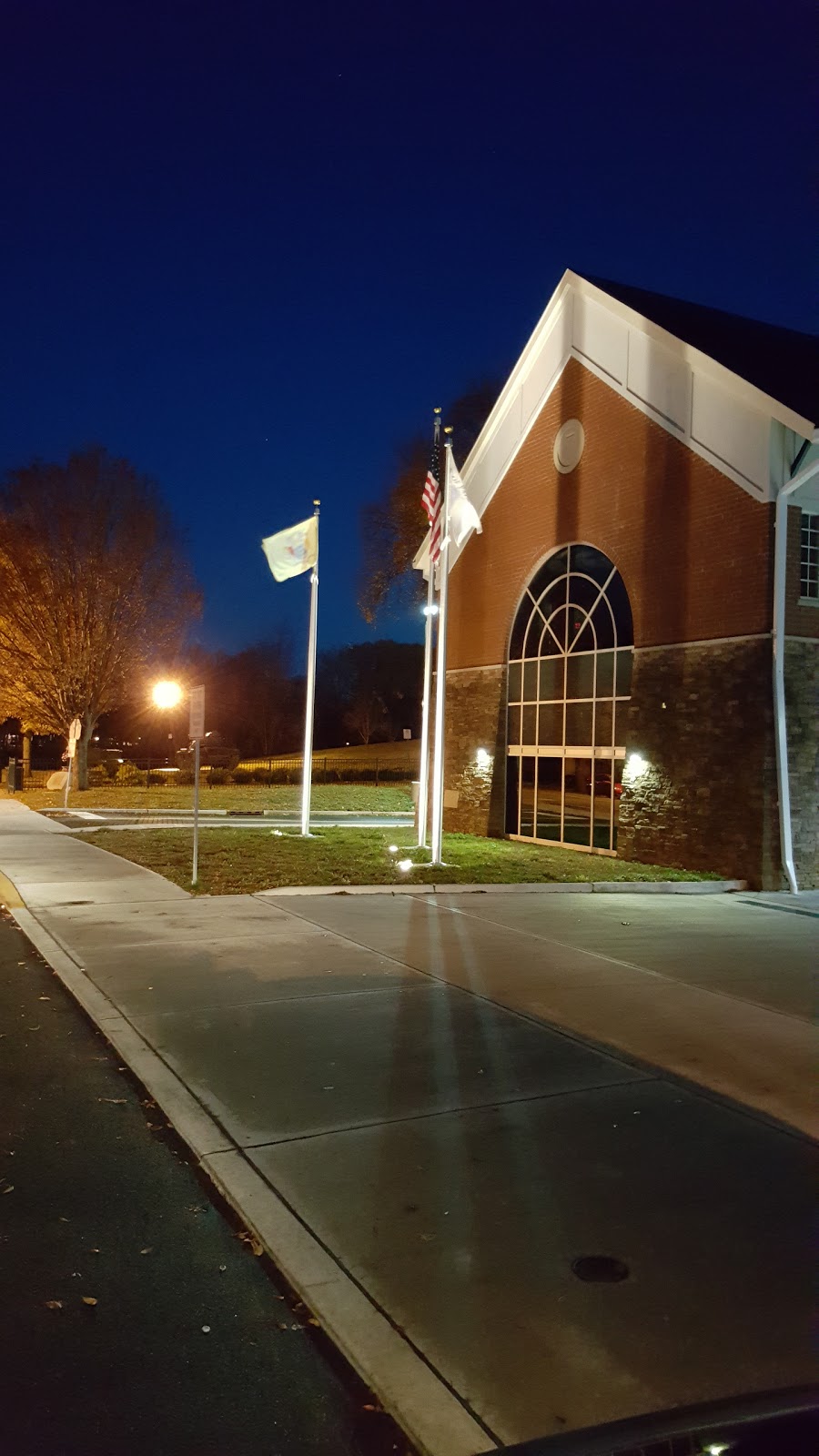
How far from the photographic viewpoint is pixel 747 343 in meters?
19.9

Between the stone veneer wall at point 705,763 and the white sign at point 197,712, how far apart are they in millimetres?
7853

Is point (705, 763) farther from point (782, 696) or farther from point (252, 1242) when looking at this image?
point (252, 1242)

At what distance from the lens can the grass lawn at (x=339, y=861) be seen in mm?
15219

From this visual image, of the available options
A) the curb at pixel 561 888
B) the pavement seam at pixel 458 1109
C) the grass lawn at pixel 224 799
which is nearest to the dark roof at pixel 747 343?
the curb at pixel 561 888

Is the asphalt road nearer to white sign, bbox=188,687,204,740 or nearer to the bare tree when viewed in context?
white sign, bbox=188,687,204,740

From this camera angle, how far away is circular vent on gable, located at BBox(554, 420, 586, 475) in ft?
67.6

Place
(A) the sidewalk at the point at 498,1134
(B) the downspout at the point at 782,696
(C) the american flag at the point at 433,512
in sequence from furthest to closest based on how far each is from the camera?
(C) the american flag at the point at 433,512 < (B) the downspout at the point at 782,696 < (A) the sidewalk at the point at 498,1134

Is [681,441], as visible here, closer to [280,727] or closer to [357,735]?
[280,727]

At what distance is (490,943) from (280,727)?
91.2m

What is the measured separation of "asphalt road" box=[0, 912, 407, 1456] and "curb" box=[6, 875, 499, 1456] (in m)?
0.06

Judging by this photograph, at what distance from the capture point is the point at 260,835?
22469 millimetres

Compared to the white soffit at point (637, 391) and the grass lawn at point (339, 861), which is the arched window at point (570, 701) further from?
the white soffit at point (637, 391)

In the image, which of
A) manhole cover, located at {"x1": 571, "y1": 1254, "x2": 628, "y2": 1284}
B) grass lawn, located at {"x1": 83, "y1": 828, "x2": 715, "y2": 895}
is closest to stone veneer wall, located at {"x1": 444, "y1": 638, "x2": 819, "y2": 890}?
grass lawn, located at {"x1": 83, "y1": 828, "x2": 715, "y2": 895}

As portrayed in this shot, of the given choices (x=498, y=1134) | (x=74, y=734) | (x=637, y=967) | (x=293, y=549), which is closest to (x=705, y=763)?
(x=637, y=967)
